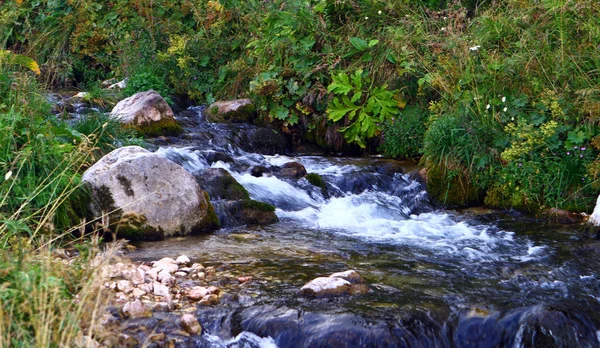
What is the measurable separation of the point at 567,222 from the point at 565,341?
10.5 feet

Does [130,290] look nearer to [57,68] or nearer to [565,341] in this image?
[565,341]

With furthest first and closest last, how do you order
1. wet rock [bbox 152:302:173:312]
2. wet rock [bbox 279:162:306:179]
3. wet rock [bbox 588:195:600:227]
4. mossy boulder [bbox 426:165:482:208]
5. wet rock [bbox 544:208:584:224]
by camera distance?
wet rock [bbox 279:162:306:179]
mossy boulder [bbox 426:165:482:208]
wet rock [bbox 544:208:584:224]
wet rock [bbox 588:195:600:227]
wet rock [bbox 152:302:173:312]

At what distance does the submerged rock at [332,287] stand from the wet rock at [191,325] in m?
0.92

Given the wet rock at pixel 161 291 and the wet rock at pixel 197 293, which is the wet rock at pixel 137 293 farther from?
the wet rock at pixel 197 293

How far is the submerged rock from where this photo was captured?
5.55m

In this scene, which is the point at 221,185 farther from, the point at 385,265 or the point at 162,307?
the point at 162,307

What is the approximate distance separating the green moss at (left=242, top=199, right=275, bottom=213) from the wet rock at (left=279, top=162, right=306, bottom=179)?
4.23ft

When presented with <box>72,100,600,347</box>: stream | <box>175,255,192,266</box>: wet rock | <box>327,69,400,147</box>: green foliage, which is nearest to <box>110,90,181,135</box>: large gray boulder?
<box>72,100,600,347</box>: stream

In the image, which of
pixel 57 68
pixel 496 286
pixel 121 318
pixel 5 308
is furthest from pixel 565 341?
pixel 57 68

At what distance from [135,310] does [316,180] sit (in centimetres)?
444

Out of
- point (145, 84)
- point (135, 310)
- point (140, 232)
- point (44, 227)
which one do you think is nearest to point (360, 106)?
point (145, 84)

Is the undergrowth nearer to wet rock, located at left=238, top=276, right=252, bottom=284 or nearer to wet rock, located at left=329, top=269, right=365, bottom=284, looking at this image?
wet rock, located at left=329, top=269, right=365, bottom=284

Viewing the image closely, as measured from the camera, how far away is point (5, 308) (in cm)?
381

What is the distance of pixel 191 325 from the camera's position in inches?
197
